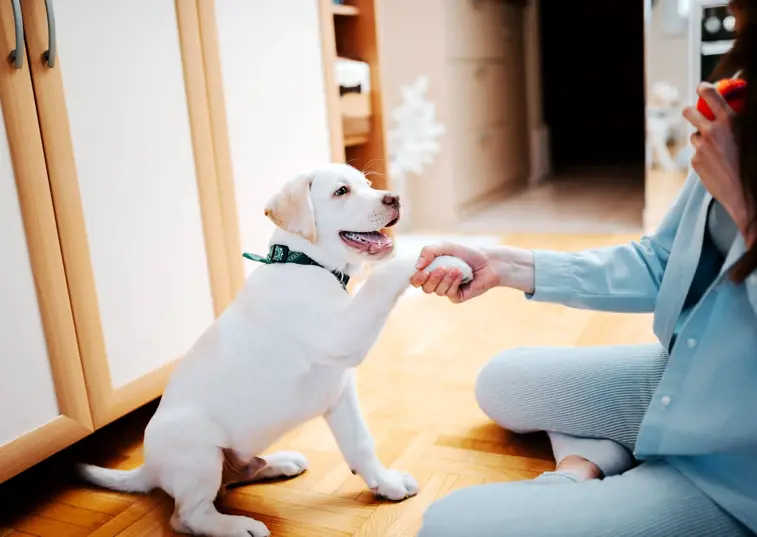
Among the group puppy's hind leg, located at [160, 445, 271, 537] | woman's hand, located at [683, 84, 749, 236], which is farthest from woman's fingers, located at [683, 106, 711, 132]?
puppy's hind leg, located at [160, 445, 271, 537]

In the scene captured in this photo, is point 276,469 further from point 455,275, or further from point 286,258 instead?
point 455,275

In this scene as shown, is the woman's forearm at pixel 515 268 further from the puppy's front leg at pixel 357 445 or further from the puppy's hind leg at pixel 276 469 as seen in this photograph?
the puppy's hind leg at pixel 276 469

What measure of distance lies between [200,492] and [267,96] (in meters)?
1.17

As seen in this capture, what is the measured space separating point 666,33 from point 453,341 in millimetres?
1902

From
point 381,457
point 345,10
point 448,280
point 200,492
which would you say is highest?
point 345,10

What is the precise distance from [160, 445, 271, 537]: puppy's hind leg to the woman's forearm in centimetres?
54

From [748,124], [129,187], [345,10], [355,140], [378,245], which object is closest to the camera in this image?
[748,124]

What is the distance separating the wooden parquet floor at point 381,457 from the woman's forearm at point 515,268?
0.38 meters

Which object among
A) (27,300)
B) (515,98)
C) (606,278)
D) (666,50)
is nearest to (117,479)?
(27,300)

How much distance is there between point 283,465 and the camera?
4.65 ft

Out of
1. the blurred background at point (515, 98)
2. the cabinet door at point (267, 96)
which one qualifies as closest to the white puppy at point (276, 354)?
the cabinet door at point (267, 96)

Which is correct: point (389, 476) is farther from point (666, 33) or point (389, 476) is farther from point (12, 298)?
point (666, 33)

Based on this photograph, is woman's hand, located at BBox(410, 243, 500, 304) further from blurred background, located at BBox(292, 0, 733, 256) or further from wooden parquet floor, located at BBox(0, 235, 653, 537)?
blurred background, located at BBox(292, 0, 733, 256)

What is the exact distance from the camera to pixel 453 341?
214 centimetres
